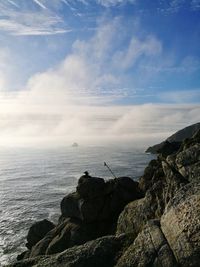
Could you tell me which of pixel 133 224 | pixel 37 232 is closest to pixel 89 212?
pixel 37 232

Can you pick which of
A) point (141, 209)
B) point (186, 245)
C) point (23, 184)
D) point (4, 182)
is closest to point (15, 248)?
point (141, 209)

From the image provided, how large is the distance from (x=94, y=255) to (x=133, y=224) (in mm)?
9644

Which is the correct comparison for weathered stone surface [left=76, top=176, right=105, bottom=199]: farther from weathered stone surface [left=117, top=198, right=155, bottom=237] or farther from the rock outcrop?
weathered stone surface [left=117, top=198, right=155, bottom=237]

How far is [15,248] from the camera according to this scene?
171 feet

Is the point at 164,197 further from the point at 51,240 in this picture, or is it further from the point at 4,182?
the point at 4,182

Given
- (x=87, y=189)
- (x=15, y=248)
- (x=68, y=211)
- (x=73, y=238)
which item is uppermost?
Answer: (x=87, y=189)

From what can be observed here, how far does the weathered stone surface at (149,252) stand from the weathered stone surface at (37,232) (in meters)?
31.9

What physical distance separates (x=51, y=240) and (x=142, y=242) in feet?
84.5

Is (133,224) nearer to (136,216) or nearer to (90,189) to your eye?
(136,216)

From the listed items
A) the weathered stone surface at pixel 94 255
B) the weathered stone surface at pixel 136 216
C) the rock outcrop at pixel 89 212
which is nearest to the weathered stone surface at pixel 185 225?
the weathered stone surface at pixel 94 255

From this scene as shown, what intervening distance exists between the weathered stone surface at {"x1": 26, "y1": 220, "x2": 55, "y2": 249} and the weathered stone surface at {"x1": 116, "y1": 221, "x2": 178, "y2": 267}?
31.9m

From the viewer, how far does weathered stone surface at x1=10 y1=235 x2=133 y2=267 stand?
20703mm

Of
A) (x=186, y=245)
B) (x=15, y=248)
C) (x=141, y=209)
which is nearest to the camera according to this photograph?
(x=186, y=245)

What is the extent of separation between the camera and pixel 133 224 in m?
30.0
